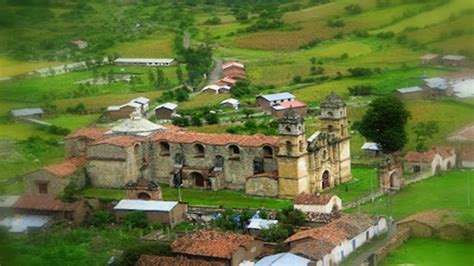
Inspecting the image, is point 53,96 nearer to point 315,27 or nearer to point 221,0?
point 221,0

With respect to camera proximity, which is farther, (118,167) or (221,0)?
(221,0)

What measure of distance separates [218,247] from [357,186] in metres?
3.04

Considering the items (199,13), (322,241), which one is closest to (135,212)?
(322,241)

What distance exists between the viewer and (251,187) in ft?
29.2

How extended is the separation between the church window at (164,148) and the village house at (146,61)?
8.60 m

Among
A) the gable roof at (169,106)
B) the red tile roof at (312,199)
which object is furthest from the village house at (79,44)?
the red tile roof at (312,199)

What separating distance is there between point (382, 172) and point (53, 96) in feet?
21.7

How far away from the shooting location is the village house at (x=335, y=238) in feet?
20.9

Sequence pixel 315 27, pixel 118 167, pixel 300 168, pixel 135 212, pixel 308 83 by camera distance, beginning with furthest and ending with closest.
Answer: pixel 315 27, pixel 308 83, pixel 118 167, pixel 300 168, pixel 135 212

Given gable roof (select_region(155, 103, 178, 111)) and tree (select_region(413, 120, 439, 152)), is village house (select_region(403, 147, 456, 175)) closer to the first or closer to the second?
tree (select_region(413, 120, 439, 152))

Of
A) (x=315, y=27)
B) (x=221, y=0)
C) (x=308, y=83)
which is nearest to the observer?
(x=221, y=0)

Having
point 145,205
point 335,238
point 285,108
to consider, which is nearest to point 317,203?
point 335,238

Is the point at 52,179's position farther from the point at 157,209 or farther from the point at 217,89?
the point at 217,89

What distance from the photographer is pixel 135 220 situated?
309 inches
